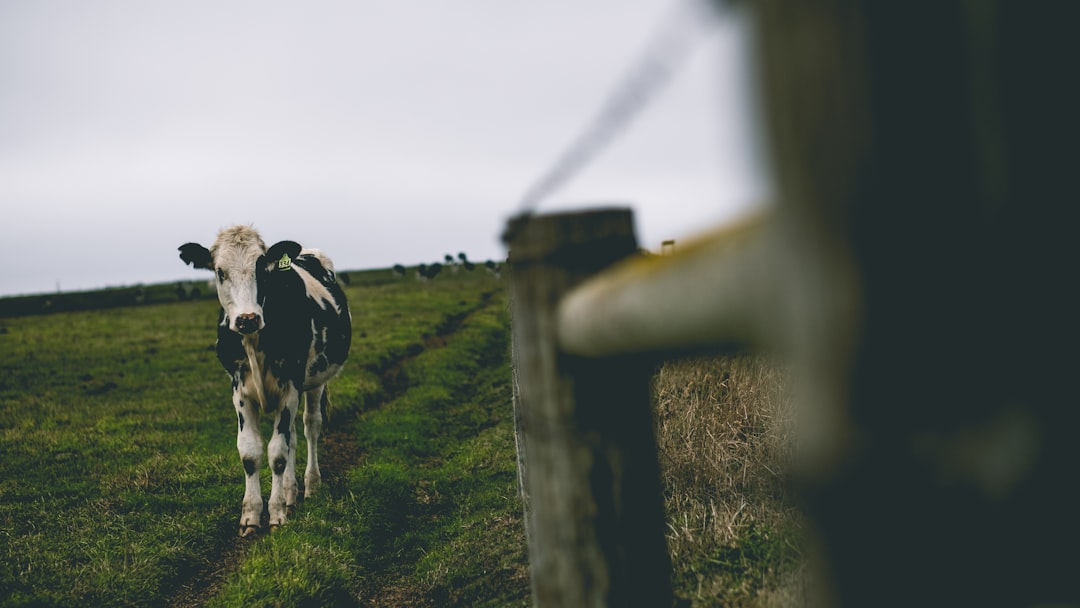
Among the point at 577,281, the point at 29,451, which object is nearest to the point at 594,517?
the point at 577,281

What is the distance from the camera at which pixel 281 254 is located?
7.53 metres

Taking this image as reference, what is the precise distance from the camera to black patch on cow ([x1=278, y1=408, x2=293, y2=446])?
735cm

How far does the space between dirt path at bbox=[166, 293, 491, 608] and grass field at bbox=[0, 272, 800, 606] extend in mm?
21

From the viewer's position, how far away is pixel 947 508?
68cm

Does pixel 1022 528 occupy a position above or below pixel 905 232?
below

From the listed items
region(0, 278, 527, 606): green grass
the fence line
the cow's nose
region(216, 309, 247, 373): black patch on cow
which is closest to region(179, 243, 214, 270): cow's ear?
region(216, 309, 247, 373): black patch on cow

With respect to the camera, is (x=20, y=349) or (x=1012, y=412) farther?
(x=20, y=349)

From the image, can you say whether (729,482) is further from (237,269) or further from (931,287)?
(237,269)

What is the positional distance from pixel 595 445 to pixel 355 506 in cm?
601

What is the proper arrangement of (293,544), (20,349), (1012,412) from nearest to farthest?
1. (1012,412)
2. (293,544)
3. (20,349)

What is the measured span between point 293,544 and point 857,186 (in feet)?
20.6

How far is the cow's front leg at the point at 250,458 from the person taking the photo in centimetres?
696

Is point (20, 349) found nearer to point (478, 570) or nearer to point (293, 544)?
point (293, 544)

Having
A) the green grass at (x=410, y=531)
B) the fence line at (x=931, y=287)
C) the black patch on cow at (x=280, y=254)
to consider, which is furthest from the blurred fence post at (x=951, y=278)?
the black patch on cow at (x=280, y=254)
